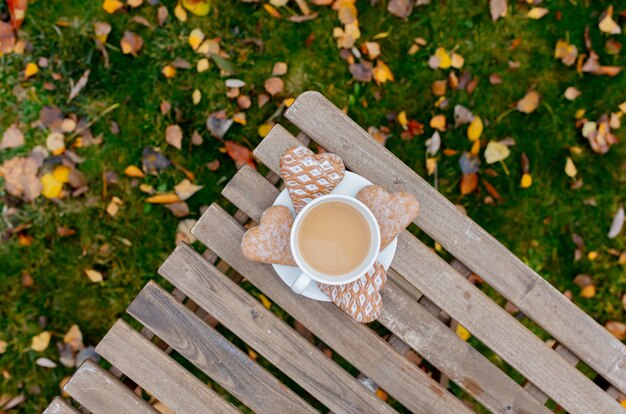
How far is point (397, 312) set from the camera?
1444 mm

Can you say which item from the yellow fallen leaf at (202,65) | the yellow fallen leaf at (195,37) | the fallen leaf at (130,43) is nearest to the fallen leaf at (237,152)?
the yellow fallen leaf at (202,65)

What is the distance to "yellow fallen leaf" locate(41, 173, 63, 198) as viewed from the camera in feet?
6.67

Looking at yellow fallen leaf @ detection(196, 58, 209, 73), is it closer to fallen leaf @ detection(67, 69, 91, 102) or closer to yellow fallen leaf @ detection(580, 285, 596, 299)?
fallen leaf @ detection(67, 69, 91, 102)

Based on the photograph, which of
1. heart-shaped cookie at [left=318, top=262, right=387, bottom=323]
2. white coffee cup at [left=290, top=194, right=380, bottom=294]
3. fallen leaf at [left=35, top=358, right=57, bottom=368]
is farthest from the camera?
fallen leaf at [left=35, top=358, right=57, bottom=368]

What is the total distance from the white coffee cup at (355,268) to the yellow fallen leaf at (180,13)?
125cm

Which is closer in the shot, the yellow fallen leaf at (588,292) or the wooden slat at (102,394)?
the wooden slat at (102,394)

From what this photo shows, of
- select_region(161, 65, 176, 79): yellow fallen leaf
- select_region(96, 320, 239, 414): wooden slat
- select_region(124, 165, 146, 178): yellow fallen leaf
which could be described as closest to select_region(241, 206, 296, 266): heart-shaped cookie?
select_region(96, 320, 239, 414): wooden slat

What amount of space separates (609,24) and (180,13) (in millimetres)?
1771

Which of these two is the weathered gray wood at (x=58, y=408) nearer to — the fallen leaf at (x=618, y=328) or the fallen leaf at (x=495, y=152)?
the fallen leaf at (x=495, y=152)

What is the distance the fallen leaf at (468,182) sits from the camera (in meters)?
2.07

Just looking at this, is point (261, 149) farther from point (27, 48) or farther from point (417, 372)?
point (27, 48)

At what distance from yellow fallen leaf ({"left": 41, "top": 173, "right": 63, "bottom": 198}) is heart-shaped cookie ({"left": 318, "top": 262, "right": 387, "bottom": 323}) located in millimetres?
1299

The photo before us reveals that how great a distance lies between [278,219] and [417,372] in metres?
0.61

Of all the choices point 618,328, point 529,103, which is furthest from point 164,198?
point 618,328
